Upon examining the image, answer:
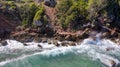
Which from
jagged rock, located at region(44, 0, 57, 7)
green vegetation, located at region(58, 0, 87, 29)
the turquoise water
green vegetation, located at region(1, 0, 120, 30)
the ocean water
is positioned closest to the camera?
the turquoise water

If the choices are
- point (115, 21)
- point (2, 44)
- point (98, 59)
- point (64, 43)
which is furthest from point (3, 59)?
point (115, 21)

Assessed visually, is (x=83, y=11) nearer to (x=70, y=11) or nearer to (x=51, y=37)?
(x=70, y=11)

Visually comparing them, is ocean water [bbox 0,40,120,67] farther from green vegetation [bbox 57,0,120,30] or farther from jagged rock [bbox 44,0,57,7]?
jagged rock [bbox 44,0,57,7]

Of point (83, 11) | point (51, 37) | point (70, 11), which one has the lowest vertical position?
point (51, 37)

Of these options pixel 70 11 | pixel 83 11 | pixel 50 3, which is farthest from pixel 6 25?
pixel 83 11

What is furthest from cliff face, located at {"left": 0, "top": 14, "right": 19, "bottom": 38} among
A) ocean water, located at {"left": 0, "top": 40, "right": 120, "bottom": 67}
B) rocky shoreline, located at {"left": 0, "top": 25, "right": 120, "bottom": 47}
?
ocean water, located at {"left": 0, "top": 40, "right": 120, "bottom": 67}

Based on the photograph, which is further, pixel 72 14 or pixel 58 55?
pixel 72 14

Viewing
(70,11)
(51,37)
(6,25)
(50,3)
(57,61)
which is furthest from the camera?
(50,3)

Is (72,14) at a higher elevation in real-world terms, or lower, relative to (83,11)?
lower
